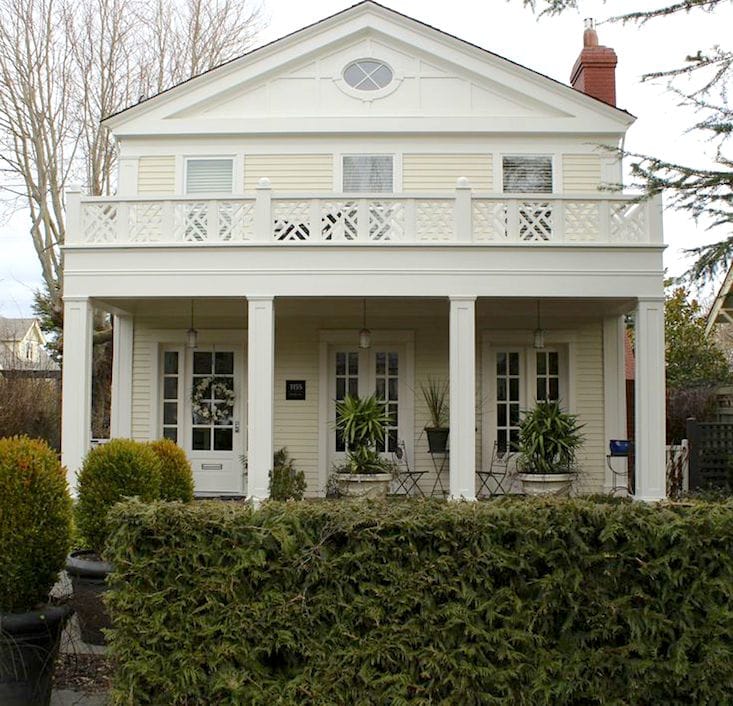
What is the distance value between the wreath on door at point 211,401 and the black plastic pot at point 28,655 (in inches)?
335

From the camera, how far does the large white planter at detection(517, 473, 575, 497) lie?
35.0 ft

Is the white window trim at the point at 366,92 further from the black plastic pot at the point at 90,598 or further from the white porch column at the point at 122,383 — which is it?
the black plastic pot at the point at 90,598

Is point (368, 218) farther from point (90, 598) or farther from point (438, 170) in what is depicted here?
point (90, 598)

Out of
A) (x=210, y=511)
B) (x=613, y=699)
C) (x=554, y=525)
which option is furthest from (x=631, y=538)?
(x=210, y=511)

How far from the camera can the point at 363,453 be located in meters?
10.9

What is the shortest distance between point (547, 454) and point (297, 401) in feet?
13.6

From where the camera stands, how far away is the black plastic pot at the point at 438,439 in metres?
12.2

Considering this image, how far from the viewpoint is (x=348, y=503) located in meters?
4.13

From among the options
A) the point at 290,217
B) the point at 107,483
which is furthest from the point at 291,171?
the point at 107,483

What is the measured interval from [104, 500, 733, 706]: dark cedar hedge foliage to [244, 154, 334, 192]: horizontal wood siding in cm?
962

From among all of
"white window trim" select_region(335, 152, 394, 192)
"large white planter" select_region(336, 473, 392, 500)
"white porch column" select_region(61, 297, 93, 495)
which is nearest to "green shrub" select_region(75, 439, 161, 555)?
"white porch column" select_region(61, 297, 93, 495)

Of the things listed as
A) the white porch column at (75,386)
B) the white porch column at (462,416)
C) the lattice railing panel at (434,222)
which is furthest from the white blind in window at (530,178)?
the white porch column at (75,386)

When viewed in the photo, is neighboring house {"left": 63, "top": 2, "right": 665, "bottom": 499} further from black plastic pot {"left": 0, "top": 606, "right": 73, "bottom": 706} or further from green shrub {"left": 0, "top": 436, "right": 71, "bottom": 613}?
black plastic pot {"left": 0, "top": 606, "right": 73, "bottom": 706}

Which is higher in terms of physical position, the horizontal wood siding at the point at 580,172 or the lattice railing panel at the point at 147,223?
the horizontal wood siding at the point at 580,172
